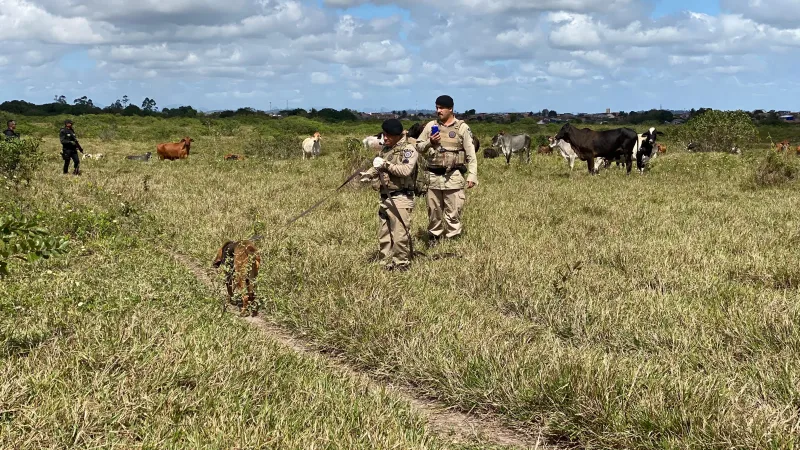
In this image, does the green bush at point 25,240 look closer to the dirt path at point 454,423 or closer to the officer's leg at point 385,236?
the dirt path at point 454,423

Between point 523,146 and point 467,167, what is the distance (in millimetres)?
14671

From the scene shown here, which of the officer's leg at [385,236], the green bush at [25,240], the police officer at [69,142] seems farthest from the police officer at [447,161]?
the police officer at [69,142]

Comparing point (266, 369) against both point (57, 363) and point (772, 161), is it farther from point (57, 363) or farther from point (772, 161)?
point (772, 161)

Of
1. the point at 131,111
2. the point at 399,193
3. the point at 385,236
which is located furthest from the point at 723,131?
the point at 131,111

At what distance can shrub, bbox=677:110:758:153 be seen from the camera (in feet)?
92.1

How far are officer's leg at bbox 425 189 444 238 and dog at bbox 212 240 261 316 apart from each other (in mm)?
3016

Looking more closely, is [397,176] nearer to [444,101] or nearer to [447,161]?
[447,161]

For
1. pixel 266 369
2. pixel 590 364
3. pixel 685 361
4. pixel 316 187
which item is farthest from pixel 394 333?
pixel 316 187

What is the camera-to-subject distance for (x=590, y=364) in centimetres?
358

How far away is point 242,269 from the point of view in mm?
5359

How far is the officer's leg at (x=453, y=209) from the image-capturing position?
7.88 meters

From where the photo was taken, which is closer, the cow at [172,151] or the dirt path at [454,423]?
the dirt path at [454,423]

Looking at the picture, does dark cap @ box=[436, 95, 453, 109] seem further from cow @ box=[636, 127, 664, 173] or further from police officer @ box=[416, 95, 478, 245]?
cow @ box=[636, 127, 664, 173]

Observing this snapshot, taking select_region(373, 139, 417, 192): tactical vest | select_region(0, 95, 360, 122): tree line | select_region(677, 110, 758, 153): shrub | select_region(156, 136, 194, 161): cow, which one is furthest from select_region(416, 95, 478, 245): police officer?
select_region(0, 95, 360, 122): tree line
